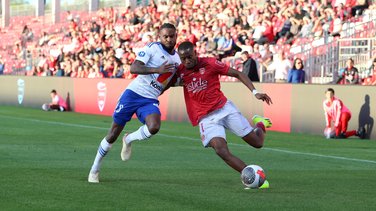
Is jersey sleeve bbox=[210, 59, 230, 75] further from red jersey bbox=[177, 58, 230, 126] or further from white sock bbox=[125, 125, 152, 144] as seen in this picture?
white sock bbox=[125, 125, 152, 144]

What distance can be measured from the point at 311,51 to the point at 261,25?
17.5ft

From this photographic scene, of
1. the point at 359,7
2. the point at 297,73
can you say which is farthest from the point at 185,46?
the point at 359,7

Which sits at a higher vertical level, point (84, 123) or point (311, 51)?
point (311, 51)

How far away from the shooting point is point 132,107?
39.4 feet

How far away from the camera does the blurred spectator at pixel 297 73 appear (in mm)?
24297

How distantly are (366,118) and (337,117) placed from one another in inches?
25.4

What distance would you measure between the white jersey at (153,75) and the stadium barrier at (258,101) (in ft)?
33.1

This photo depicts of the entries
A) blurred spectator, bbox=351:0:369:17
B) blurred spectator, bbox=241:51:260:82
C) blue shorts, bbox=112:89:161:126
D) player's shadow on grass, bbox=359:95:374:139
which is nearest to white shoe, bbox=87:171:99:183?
blue shorts, bbox=112:89:161:126

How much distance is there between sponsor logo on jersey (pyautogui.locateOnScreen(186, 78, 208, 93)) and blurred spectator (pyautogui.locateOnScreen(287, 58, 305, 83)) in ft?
42.6

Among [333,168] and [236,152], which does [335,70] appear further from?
[333,168]

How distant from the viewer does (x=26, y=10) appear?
57156 millimetres

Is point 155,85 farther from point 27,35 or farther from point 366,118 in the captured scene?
point 27,35

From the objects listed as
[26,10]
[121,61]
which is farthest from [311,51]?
[26,10]

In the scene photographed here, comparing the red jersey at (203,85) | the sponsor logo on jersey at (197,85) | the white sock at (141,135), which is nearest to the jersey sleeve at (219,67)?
the red jersey at (203,85)
